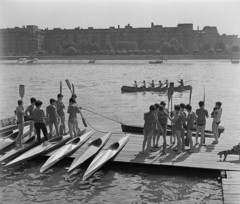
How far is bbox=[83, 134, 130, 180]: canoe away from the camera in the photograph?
12531 millimetres

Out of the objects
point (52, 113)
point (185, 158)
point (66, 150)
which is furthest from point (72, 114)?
point (185, 158)

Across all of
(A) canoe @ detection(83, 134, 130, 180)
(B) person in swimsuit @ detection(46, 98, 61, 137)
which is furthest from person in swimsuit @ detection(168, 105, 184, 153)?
(B) person in swimsuit @ detection(46, 98, 61, 137)

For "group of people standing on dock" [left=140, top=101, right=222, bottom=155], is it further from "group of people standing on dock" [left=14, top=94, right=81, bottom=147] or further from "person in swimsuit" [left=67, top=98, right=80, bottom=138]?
"group of people standing on dock" [left=14, top=94, right=81, bottom=147]

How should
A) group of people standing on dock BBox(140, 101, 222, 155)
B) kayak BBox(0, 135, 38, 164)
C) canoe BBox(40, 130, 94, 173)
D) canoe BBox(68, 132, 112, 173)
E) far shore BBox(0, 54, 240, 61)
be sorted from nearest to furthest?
canoe BBox(68, 132, 112, 173) → canoe BBox(40, 130, 94, 173) → group of people standing on dock BBox(140, 101, 222, 155) → kayak BBox(0, 135, 38, 164) → far shore BBox(0, 54, 240, 61)

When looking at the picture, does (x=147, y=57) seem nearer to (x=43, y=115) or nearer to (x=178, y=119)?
(x=43, y=115)

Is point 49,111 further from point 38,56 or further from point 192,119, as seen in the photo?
point 38,56

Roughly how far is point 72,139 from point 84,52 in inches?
7031

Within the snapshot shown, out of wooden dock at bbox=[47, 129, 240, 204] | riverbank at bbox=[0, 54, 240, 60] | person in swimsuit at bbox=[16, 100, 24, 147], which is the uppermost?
riverbank at bbox=[0, 54, 240, 60]

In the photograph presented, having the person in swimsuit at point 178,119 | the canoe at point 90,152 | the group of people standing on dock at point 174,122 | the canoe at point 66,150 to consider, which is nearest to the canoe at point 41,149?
the canoe at point 66,150

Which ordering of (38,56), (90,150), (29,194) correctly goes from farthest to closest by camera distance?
(38,56) < (90,150) < (29,194)

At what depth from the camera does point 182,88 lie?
53312 millimetres

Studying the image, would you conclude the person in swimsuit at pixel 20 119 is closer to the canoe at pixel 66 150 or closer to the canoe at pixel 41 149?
the canoe at pixel 41 149

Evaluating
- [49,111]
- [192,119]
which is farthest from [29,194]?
[192,119]

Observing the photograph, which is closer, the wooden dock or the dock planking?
the wooden dock
